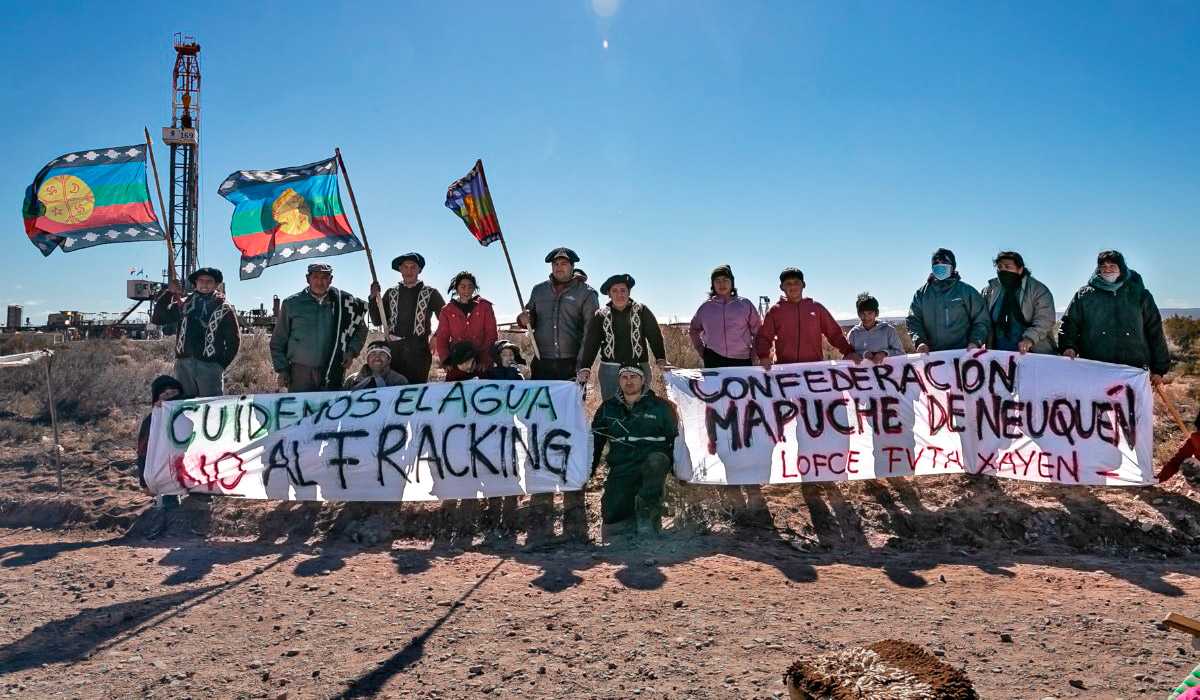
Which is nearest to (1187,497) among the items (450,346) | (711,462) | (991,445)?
(991,445)

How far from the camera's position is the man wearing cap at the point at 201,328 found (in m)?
6.79

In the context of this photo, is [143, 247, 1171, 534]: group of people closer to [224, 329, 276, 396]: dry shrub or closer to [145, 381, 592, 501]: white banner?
[145, 381, 592, 501]: white banner

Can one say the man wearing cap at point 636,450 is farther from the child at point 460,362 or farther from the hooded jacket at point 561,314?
the child at point 460,362

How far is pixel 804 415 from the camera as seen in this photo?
6312 millimetres

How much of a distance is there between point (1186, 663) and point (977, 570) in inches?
56.2

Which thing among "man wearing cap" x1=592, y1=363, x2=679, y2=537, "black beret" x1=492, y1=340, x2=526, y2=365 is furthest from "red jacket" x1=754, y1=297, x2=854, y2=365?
"black beret" x1=492, y1=340, x2=526, y2=365

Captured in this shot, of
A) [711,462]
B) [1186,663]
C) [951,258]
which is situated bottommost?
[1186,663]

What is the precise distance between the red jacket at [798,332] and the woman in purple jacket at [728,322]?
0.13 meters

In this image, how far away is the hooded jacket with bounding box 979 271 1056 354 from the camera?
6305mm

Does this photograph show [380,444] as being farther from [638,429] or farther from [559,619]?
[559,619]

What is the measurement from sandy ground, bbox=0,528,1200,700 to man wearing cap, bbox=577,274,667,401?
1544mm

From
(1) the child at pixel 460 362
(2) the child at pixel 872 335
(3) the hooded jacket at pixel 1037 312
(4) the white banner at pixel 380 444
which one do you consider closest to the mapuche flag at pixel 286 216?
(4) the white banner at pixel 380 444

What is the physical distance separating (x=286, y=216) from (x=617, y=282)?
3303 mm

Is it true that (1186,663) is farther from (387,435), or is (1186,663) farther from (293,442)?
(293,442)
